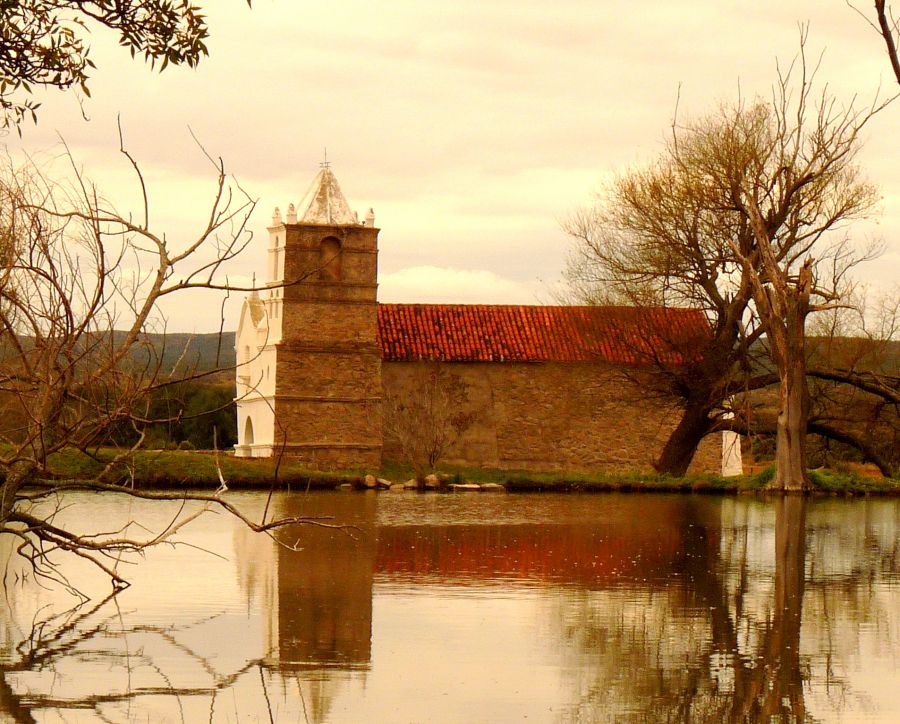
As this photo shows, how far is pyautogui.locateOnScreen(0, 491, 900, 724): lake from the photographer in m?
8.24

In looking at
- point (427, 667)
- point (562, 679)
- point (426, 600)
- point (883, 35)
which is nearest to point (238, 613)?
point (426, 600)

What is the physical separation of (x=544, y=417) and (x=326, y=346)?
6041 mm

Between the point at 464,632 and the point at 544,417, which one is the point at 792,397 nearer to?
the point at 544,417

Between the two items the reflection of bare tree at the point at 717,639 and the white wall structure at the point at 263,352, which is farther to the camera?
the white wall structure at the point at 263,352

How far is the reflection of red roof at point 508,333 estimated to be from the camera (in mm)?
37938

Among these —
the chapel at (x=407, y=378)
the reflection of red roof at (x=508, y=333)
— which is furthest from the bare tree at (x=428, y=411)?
the reflection of red roof at (x=508, y=333)

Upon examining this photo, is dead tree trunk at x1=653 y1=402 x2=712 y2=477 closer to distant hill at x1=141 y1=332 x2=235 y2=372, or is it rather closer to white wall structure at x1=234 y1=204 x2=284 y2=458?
white wall structure at x1=234 y1=204 x2=284 y2=458

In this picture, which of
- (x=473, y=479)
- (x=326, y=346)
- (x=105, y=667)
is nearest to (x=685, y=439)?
(x=473, y=479)

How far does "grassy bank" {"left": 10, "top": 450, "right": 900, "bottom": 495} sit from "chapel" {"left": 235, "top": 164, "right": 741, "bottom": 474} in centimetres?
434

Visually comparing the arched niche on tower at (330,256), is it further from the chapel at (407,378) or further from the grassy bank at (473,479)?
the grassy bank at (473,479)

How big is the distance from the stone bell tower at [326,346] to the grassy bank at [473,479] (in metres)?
3.86

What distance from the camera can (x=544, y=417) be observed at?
39.7m

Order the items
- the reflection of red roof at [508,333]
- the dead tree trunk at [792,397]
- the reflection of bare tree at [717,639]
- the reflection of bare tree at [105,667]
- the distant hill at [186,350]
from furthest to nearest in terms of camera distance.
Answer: the reflection of red roof at [508,333]
the dead tree trunk at [792,397]
the distant hill at [186,350]
the reflection of bare tree at [717,639]
the reflection of bare tree at [105,667]

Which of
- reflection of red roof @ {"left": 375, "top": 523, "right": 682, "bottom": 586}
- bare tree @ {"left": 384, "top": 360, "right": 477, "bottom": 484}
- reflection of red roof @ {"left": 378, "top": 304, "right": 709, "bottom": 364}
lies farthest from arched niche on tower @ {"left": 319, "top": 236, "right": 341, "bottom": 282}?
reflection of red roof @ {"left": 375, "top": 523, "right": 682, "bottom": 586}
